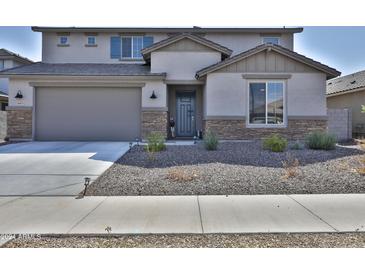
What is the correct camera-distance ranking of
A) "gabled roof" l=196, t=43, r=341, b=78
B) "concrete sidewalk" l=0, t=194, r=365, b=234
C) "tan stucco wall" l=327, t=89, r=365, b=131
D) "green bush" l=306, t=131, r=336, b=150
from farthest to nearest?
"tan stucco wall" l=327, t=89, r=365, b=131, "gabled roof" l=196, t=43, r=341, b=78, "green bush" l=306, t=131, r=336, b=150, "concrete sidewalk" l=0, t=194, r=365, b=234

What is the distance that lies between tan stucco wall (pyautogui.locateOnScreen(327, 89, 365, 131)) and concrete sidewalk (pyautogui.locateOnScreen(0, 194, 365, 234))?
14464mm

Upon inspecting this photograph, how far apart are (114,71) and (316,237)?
14258mm

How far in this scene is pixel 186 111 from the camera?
17609 mm

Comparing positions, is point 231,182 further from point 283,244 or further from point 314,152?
point 314,152

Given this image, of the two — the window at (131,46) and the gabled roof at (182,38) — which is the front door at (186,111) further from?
the window at (131,46)

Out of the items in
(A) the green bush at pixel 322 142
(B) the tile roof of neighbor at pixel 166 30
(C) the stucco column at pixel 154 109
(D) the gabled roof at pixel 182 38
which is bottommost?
(A) the green bush at pixel 322 142

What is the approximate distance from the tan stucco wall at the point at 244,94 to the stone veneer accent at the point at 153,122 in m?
2.40

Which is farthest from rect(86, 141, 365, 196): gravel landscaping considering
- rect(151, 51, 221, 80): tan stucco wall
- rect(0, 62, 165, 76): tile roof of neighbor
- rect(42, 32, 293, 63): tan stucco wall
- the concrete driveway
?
rect(42, 32, 293, 63): tan stucco wall

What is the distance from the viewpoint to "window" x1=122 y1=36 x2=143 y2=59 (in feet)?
65.6

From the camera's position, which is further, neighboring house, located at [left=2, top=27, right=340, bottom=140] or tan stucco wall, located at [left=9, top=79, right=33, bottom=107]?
tan stucco wall, located at [left=9, top=79, right=33, bottom=107]

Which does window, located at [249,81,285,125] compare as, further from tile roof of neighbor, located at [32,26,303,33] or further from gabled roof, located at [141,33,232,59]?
tile roof of neighbor, located at [32,26,303,33]

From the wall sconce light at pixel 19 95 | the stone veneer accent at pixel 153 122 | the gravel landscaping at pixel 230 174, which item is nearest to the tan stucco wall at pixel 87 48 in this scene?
the wall sconce light at pixel 19 95

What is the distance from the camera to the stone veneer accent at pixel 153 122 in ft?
50.8

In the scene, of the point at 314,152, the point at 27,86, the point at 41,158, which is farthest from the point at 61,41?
the point at 314,152
